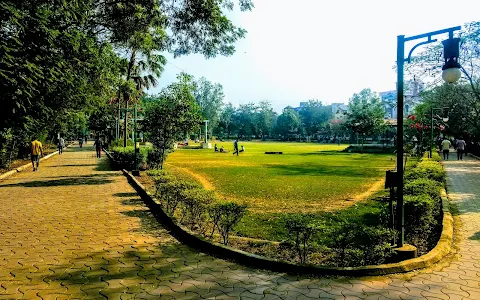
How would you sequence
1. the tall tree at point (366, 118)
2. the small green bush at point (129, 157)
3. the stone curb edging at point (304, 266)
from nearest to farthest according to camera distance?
the stone curb edging at point (304, 266) → the small green bush at point (129, 157) → the tall tree at point (366, 118)

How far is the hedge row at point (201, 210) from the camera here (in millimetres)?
6762

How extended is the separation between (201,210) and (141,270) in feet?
8.08

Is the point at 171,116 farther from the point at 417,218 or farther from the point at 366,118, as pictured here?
the point at 366,118

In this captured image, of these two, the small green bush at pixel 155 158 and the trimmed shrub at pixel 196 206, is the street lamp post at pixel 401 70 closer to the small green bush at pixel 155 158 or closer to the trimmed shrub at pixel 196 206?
the trimmed shrub at pixel 196 206

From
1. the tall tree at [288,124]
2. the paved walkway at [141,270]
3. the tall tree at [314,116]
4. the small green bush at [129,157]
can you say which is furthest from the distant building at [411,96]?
the tall tree at [288,124]

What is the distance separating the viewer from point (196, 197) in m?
7.85

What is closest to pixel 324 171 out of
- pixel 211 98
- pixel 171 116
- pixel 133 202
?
pixel 171 116

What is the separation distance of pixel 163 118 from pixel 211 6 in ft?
21.1

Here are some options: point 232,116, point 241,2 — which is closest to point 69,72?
point 241,2

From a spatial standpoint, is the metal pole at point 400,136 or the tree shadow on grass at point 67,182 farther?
the tree shadow on grass at point 67,182

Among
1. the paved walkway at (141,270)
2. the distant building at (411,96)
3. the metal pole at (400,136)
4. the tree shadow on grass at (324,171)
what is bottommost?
the tree shadow on grass at (324,171)

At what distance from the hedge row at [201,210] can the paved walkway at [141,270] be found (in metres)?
0.62

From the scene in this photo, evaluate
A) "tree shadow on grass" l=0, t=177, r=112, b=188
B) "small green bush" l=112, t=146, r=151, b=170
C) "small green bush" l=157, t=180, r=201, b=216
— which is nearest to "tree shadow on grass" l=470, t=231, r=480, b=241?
"small green bush" l=157, t=180, r=201, b=216

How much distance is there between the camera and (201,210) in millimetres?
7676
